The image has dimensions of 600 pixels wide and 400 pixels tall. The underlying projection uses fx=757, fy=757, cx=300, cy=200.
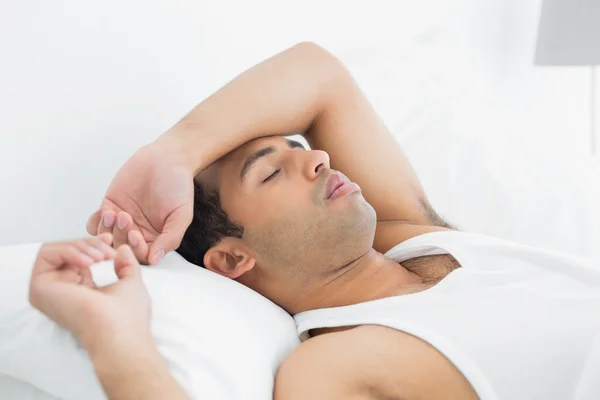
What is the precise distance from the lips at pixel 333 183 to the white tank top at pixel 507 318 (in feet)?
0.63

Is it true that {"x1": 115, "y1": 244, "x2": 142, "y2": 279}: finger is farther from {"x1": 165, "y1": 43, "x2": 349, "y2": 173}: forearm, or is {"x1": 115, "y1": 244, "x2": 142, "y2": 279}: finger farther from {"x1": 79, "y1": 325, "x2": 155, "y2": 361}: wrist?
{"x1": 165, "y1": 43, "x2": 349, "y2": 173}: forearm

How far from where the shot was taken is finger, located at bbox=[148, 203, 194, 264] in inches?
43.4

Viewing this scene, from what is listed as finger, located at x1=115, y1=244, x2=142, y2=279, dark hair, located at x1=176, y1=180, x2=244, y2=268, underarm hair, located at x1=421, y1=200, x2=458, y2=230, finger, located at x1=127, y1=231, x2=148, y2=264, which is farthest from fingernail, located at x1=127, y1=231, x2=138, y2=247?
underarm hair, located at x1=421, y1=200, x2=458, y2=230

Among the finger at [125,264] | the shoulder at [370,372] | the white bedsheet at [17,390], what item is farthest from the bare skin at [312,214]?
the white bedsheet at [17,390]

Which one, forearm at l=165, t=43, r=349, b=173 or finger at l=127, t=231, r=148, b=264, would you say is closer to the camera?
finger at l=127, t=231, r=148, b=264

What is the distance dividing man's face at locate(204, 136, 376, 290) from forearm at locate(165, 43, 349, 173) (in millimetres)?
78

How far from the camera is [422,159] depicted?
171 cm

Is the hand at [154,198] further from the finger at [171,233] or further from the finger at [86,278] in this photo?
the finger at [86,278]

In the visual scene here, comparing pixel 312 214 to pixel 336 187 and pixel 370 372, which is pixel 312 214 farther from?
pixel 370 372

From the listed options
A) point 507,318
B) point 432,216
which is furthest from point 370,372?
point 432,216

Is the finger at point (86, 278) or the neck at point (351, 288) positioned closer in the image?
the finger at point (86, 278)

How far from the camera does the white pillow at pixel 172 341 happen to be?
89 centimetres

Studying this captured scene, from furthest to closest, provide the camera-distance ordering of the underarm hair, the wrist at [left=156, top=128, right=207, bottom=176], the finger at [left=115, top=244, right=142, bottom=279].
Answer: the underarm hair, the wrist at [left=156, top=128, right=207, bottom=176], the finger at [left=115, top=244, right=142, bottom=279]

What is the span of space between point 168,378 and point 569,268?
69cm
